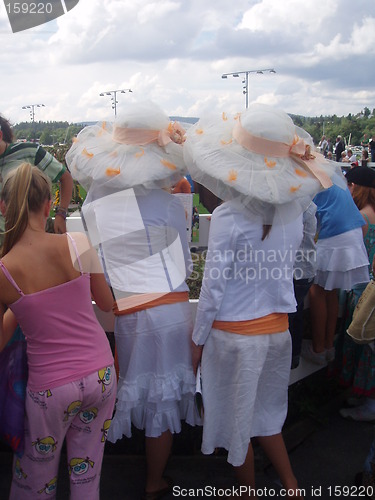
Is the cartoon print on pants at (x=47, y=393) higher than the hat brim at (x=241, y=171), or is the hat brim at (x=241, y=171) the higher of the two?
the hat brim at (x=241, y=171)

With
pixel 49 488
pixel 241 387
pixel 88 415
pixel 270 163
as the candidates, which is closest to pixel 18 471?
pixel 49 488

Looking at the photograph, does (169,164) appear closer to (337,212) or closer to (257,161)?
(257,161)

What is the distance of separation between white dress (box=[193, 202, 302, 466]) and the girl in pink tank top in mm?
487

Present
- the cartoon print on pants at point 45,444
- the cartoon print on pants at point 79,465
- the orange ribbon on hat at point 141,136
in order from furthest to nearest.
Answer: the orange ribbon on hat at point 141,136 < the cartoon print on pants at point 79,465 < the cartoon print on pants at point 45,444

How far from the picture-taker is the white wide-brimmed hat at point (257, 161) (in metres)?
2.11

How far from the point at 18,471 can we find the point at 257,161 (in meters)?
1.60

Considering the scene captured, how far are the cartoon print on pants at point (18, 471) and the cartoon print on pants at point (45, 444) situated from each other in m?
0.14

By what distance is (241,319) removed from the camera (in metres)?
2.21

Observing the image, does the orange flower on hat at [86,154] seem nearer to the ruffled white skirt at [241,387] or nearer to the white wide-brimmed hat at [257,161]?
the white wide-brimmed hat at [257,161]

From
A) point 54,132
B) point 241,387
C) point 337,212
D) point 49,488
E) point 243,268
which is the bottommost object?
point 54,132

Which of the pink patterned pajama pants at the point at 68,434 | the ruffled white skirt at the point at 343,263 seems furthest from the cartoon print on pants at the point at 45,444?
the ruffled white skirt at the point at 343,263

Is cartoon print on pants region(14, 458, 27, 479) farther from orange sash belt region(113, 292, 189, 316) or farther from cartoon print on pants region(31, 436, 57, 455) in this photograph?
orange sash belt region(113, 292, 189, 316)

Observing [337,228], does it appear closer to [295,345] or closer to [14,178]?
[295,345]

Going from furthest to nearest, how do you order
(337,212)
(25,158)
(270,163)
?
(337,212) < (25,158) < (270,163)
